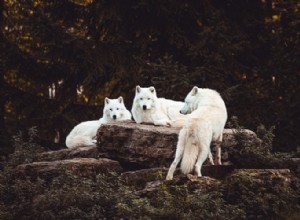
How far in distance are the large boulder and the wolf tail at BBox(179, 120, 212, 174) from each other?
58.0 inches

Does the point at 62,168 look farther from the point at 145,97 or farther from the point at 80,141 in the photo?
the point at 80,141

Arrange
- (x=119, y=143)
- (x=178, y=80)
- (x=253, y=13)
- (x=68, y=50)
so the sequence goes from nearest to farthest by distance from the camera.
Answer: (x=119, y=143), (x=178, y=80), (x=68, y=50), (x=253, y=13)

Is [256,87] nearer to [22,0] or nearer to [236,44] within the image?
[236,44]

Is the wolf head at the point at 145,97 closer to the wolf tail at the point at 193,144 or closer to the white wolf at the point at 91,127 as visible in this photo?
the white wolf at the point at 91,127

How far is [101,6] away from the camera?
65.2 feet

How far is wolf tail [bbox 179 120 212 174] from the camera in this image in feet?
32.8

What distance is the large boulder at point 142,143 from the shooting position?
38.0ft

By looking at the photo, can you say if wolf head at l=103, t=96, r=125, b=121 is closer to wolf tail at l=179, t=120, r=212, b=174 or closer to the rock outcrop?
the rock outcrop

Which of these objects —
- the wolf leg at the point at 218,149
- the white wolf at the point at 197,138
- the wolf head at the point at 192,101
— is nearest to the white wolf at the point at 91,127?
the wolf head at the point at 192,101

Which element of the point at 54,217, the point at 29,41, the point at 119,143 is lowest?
the point at 54,217

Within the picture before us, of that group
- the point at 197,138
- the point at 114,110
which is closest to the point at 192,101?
the point at 197,138

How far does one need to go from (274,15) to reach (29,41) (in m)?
9.76

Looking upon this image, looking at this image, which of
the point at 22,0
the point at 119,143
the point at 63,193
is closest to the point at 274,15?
the point at 22,0

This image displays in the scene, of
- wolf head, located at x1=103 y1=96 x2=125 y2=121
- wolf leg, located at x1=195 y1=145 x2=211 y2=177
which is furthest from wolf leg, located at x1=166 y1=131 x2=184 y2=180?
wolf head, located at x1=103 y1=96 x2=125 y2=121
